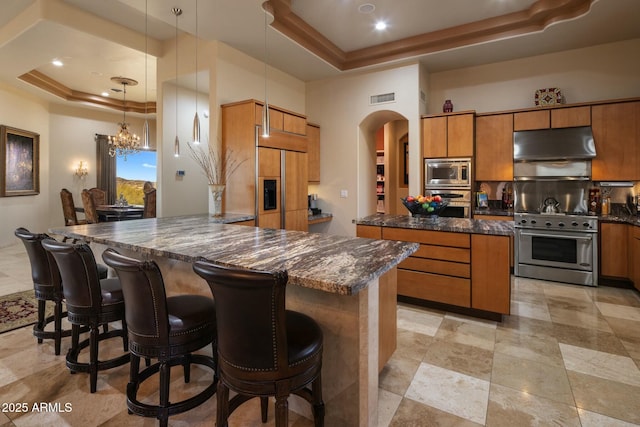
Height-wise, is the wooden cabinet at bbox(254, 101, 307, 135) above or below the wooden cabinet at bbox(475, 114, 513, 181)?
above

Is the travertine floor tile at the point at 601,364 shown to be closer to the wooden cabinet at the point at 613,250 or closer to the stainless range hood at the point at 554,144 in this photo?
the wooden cabinet at the point at 613,250

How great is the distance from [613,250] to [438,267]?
2706 millimetres

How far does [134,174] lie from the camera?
9.32 m

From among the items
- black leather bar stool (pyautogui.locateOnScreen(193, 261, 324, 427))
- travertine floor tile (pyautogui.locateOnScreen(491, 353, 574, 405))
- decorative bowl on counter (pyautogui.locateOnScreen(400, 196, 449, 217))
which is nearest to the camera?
black leather bar stool (pyautogui.locateOnScreen(193, 261, 324, 427))

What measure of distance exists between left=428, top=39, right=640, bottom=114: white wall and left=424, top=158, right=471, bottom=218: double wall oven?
1076 mm

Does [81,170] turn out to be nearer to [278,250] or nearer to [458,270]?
[278,250]

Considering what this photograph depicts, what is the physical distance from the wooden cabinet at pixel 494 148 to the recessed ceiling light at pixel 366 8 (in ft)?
7.96

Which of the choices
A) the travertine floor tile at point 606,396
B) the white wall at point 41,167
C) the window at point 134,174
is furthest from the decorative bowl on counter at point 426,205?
the window at point 134,174

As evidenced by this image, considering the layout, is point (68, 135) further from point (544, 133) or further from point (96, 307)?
point (544, 133)

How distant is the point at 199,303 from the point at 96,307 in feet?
2.54

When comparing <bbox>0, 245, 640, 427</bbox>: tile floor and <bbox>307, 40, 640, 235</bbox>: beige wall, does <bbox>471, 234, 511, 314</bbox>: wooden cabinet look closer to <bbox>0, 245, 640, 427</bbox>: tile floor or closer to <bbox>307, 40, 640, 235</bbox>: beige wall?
<bbox>0, 245, 640, 427</bbox>: tile floor

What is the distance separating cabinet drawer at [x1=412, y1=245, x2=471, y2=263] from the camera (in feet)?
10.9

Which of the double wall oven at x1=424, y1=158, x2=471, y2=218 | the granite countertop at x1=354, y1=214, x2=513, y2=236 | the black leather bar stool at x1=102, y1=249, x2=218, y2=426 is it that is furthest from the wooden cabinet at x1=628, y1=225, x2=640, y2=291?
the black leather bar stool at x1=102, y1=249, x2=218, y2=426

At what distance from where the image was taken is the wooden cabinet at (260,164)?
453 centimetres
